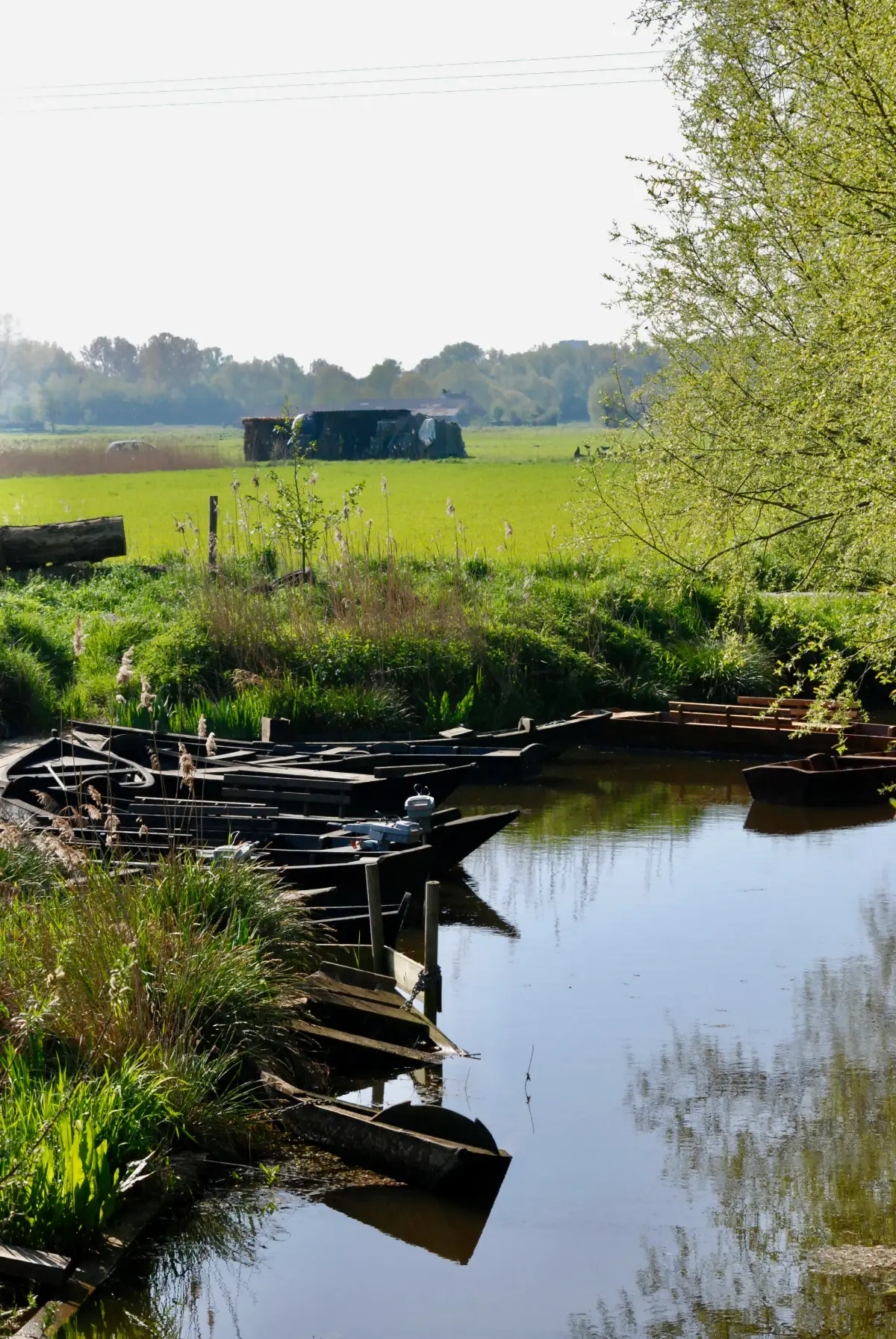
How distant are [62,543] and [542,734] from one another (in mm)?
10588

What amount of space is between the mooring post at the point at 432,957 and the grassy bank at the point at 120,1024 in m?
0.74

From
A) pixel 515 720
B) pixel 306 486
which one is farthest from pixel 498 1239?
pixel 306 486

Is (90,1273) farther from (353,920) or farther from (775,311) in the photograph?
Result: (775,311)

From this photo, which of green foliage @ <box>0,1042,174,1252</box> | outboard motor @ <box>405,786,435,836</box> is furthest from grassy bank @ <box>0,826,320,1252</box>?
outboard motor @ <box>405,786,435,836</box>

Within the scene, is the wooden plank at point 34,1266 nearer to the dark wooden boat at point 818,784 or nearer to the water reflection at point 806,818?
the water reflection at point 806,818

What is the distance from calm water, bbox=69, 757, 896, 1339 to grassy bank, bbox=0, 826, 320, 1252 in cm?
43

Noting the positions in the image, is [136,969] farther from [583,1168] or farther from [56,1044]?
[583,1168]

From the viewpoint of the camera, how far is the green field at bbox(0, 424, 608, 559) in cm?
3425

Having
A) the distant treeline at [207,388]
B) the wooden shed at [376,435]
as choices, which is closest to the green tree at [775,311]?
the wooden shed at [376,435]

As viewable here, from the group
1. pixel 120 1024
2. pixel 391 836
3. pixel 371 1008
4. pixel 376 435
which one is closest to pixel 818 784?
pixel 391 836

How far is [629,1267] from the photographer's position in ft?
21.8

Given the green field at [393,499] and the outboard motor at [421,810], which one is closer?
the outboard motor at [421,810]

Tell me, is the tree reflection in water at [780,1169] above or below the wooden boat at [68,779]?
below

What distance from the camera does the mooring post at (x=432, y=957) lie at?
363 inches
